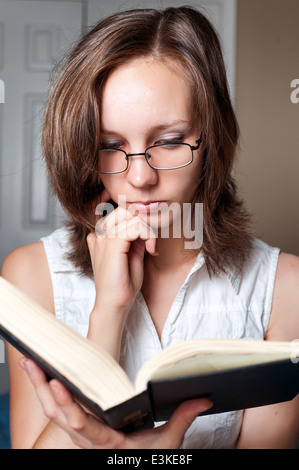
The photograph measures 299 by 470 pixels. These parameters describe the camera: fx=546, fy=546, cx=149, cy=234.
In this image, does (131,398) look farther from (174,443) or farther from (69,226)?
(69,226)

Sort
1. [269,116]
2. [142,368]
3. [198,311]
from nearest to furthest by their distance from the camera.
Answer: [142,368]
[198,311]
[269,116]

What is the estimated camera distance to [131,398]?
1.82 ft

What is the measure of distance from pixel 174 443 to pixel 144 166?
18.4 inches

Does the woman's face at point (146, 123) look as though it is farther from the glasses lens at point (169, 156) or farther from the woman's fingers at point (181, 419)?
the woman's fingers at point (181, 419)

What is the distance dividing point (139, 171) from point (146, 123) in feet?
0.28

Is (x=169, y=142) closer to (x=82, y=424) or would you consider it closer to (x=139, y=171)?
(x=139, y=171)

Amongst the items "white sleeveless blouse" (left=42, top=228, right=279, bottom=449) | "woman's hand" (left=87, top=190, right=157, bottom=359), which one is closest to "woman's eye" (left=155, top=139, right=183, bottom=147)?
"woman's hand" (left=87, top=190, right=157, bottom=359)

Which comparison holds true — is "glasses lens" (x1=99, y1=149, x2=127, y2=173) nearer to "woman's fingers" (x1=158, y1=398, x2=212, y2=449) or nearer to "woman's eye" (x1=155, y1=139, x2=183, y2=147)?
"woman's eye" (x1=155, y1=139, x2=183, y2=147)

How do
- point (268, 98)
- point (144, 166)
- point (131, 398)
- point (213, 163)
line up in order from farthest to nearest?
point (268, 98) < point (213, 163) < point (144, 166) < point (131, 398)

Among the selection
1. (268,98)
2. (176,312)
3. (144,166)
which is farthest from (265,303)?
(268,98)

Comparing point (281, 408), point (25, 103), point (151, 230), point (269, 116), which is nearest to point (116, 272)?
point (151, 230)

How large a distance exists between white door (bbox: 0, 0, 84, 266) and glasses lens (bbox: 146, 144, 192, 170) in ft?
6.67

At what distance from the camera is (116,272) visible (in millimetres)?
941

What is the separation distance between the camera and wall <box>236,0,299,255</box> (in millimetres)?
2842
